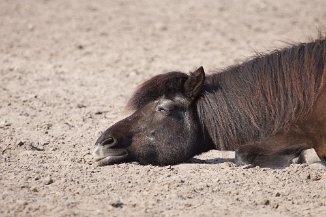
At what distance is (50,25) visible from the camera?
13547 mm

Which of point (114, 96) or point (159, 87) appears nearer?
point (159, 87)

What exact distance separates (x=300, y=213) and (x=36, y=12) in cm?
1012

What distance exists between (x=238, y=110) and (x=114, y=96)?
3.21 meters

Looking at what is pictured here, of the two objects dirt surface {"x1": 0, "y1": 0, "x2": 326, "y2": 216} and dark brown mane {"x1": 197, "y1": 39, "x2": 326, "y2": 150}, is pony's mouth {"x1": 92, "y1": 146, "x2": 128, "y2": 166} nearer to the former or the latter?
dirt surface {"x1": 0, "y1": 0, "x2": 326, "y2": 216}

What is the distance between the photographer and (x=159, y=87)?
21.8 ft

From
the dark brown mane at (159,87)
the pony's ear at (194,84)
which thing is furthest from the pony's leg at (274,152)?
the dark brown mane at (159,87)

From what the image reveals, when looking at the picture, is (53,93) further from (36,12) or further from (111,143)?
(36,12)

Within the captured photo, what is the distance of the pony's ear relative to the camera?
6.62 m

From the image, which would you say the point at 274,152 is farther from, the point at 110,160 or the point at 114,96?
the point at 114,96

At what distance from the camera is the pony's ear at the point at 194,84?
662cm

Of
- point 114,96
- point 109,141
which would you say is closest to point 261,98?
point 109,141

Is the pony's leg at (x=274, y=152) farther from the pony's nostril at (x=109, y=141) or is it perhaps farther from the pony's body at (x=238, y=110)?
the pony's nostril at (x=109, y=141)

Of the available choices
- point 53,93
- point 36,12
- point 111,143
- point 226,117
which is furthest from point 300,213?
point 36,12

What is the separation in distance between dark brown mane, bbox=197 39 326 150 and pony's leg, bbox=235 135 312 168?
0.53 feet
